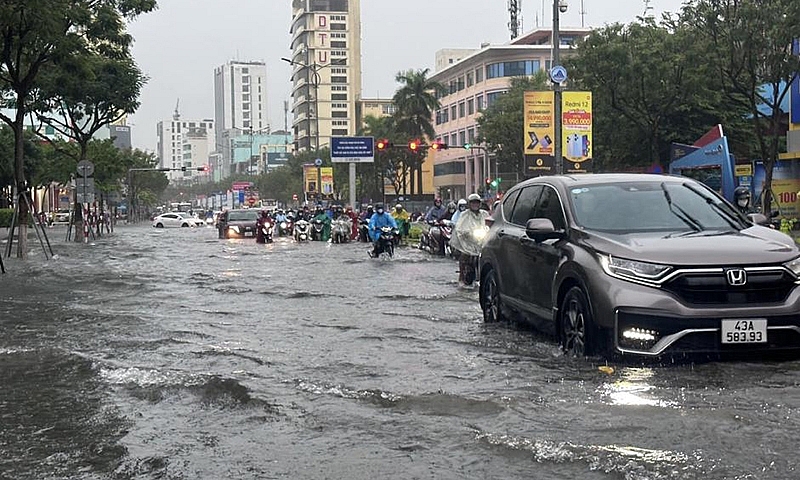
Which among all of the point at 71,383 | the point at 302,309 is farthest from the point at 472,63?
the point at 71,383

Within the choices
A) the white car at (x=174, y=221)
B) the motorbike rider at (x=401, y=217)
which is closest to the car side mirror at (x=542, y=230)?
the motorbike rider at (x=401, y=217)

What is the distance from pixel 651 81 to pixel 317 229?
1487 centimetres

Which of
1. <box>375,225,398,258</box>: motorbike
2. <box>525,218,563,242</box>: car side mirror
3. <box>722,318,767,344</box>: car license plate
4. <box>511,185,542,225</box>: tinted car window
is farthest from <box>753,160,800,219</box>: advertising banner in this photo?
<box>722,318,767,344</box>: car license plate

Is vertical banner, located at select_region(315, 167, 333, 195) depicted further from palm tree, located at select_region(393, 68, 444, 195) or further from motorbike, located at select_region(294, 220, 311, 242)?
motorbike, located at select_region(294, 220, 311, 242)

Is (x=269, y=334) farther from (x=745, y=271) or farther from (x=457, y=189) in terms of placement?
(x=457, y=189)

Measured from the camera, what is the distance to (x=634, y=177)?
363 inches

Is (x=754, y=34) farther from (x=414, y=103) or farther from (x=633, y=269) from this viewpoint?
(x=414, y=103)

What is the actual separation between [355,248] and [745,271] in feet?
81.2

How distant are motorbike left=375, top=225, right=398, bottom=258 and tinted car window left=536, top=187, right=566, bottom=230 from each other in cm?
1544

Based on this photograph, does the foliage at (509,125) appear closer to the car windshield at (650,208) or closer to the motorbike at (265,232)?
the motorbike at (265,232)

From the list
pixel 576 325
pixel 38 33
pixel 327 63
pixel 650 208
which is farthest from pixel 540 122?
pixel 327 63

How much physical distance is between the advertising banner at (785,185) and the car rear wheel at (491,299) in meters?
27.3

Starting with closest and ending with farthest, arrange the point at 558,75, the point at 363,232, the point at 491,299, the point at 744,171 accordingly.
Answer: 1. the point at 491,299
2. the point at 558,75
3. the point at 363,232
4. the point at 744,171

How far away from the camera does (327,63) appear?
143 m
